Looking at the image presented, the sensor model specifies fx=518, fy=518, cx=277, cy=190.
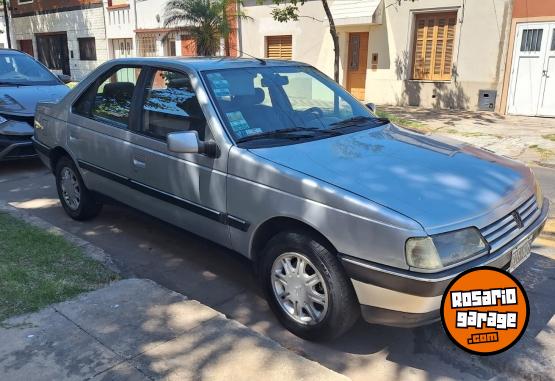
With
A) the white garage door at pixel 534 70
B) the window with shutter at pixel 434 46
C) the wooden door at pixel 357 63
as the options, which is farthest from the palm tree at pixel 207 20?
the white garage door at pixel 534 70

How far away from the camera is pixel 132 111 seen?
4363mm

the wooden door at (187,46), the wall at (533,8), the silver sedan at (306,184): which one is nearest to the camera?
the silver sedan at (306,184)

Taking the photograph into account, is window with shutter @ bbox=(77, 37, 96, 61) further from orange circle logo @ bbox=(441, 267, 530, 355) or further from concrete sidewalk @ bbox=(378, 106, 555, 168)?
orange circle logo @ bbox=(441, 267, 530, 355)

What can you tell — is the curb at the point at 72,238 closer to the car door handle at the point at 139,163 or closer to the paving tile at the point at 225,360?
the car door handle at the point at 139,163

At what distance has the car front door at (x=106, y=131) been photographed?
4.44m

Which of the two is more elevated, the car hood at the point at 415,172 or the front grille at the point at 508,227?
the car hood at the point at 415,172

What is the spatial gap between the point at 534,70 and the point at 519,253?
11.3 m

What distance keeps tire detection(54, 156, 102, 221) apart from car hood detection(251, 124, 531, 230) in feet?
8.25

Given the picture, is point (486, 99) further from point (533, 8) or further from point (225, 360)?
point (225, 360)

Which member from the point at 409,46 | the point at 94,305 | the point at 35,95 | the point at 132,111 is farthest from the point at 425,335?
the point at 409,46

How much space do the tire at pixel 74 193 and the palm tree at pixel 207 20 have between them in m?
12.9

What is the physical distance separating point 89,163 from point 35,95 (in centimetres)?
377

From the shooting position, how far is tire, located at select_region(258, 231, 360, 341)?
9.66 ft

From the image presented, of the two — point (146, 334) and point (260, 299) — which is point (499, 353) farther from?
point (146, 334)
